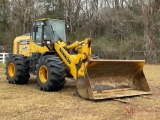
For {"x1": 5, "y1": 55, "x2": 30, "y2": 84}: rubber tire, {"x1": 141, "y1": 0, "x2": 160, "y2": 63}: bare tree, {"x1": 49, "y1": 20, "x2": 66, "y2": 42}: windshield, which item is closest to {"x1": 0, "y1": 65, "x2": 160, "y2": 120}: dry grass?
{"x1": 5, "y1": 55, "x2": 30, "y2": 84}: rubber tire

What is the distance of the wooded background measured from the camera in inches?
1015

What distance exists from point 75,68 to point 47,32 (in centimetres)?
226

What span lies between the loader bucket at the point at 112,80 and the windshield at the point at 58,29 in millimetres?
2210

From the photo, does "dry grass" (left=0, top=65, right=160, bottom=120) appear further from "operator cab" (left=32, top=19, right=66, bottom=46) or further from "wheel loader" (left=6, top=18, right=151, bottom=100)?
"operator cab" (left=32, top=19, right=66, bottom=46)

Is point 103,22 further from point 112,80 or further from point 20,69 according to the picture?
point 112,80

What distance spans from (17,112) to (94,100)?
209cm

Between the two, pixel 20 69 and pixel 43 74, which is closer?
pixel 43 74

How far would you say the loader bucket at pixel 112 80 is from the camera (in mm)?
7617

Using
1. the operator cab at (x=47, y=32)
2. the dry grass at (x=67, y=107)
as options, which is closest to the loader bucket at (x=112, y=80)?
the dry grass at (x=67, y=107)

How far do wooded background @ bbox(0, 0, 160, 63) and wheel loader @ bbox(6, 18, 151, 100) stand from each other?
46.3ft

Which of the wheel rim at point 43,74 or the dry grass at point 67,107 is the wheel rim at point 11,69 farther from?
the dry grass at point 67,107

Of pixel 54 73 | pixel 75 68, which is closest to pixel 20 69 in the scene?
pixel 54 73

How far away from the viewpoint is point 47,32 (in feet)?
32.1

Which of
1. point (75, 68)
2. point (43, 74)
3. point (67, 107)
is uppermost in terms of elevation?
point (75, 68)
